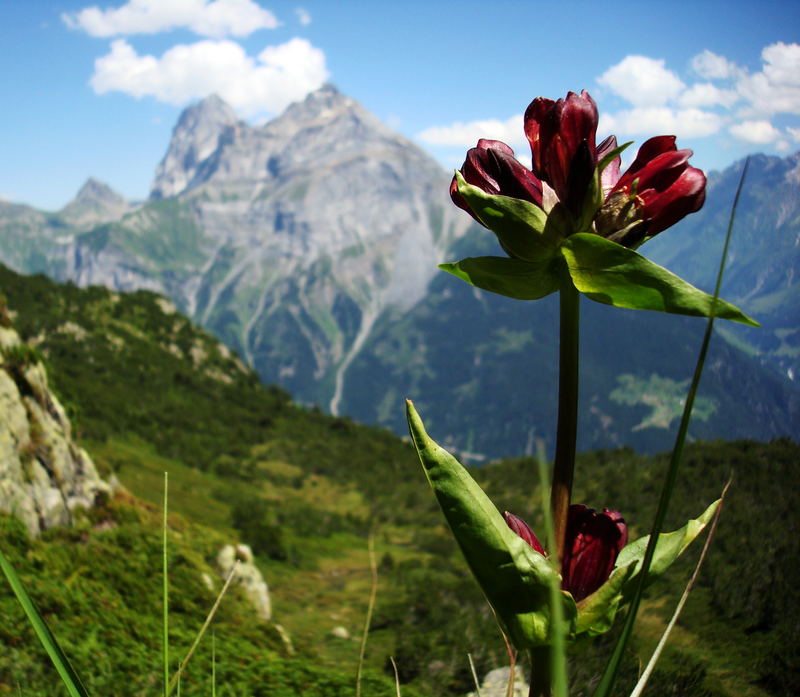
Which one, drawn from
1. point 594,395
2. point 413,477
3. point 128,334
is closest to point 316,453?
point 413,477

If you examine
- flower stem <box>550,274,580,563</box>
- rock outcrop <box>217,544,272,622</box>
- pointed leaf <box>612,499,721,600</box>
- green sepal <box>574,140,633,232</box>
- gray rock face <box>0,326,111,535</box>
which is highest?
green sepal <box>574,140,633,232</box>

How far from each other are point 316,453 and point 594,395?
521 ft

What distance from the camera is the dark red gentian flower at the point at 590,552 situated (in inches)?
57.9

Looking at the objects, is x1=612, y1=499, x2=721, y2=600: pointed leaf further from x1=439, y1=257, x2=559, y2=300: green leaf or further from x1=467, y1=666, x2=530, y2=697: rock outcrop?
x1=467, y1=666, x2=530, y2=697: rock outcrop

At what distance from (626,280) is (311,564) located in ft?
75.1

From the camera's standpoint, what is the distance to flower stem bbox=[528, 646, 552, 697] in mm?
1445

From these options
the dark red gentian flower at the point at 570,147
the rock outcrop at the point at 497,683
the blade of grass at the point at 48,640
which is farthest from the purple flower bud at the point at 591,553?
the rock outcrop at the point at 497,683

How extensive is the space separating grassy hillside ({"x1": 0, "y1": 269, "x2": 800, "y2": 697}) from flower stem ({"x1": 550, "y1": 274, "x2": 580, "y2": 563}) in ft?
3.95

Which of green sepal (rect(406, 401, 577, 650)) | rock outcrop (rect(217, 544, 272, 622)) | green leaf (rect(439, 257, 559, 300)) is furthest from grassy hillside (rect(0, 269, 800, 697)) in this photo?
green leaf (rect(439, 257, 559, 300))

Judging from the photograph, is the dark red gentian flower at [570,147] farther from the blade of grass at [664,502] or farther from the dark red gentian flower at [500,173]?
the blade of grass at [664,502]

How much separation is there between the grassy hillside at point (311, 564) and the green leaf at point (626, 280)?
1609 mm

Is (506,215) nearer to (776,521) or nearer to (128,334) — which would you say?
(776,521)

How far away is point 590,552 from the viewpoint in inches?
58.2

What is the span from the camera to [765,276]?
4094 millimetres
